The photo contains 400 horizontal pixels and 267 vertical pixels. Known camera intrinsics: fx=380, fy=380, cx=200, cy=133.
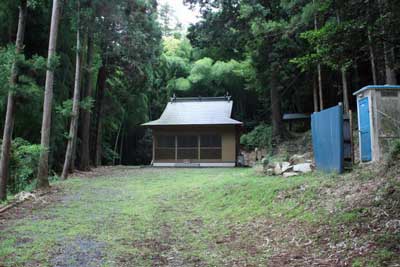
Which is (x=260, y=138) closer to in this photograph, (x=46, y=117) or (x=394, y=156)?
(x=46, y=117)

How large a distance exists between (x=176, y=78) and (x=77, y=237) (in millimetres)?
22049

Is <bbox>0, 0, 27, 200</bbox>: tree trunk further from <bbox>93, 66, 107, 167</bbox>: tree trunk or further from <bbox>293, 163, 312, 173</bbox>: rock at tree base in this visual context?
<bbox>93, 66, 107, 167</bbox>: tree trunk

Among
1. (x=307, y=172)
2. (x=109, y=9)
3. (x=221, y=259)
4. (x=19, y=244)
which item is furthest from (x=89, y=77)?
(x=221, y=259)

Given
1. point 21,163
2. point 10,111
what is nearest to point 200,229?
point 10,111

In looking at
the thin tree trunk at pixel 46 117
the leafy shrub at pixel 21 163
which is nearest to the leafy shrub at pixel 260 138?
the thin tree trunk at pixel 46 117

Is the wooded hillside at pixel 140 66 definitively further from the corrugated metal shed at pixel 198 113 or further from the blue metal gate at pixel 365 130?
the corrugated metal shed at pixel 198 113

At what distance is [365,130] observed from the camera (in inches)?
282

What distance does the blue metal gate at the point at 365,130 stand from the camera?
6.98 m

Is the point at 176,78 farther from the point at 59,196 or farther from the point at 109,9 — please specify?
the point at 59,196

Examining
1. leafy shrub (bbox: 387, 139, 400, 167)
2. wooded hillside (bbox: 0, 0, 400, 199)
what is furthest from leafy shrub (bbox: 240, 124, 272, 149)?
leafy shrub (bbox: 387, 139, 400, 167)

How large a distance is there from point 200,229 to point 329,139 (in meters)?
3.44

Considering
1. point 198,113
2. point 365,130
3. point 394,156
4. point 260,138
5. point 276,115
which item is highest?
point 198,113

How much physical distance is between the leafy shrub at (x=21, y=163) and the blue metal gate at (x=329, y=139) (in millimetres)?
6422

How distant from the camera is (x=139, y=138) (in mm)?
26719
